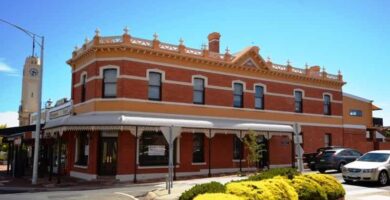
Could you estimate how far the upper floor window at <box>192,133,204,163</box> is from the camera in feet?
81.9

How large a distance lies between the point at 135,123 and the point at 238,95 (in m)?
9.57

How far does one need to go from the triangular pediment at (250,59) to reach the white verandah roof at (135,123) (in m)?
4.67

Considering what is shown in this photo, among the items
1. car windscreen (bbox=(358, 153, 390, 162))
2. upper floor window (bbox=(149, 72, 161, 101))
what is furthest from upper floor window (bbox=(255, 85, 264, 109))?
car windscreen (bbox=(358, 153, 390, 162))

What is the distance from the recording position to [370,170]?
1686 cm

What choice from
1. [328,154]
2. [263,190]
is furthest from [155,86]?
[263,190]

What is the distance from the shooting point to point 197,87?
25.7 m

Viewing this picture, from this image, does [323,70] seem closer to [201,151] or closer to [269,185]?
[201,151]

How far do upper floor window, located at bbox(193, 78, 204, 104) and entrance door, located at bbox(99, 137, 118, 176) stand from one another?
6.23m

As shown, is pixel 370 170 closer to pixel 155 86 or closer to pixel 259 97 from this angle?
pixel 259 97

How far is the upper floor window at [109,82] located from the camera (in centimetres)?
2297

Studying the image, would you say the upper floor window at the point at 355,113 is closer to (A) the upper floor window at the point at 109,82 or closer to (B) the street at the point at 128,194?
(B) the street at the point at 128,194

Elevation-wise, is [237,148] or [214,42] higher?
[214,42]

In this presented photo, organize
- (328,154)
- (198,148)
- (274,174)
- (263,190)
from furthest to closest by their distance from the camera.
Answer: (198,148)
(328,154)
(274,174)
(263,190)

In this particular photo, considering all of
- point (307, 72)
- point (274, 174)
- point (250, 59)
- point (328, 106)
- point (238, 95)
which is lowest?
point (274, 174)
